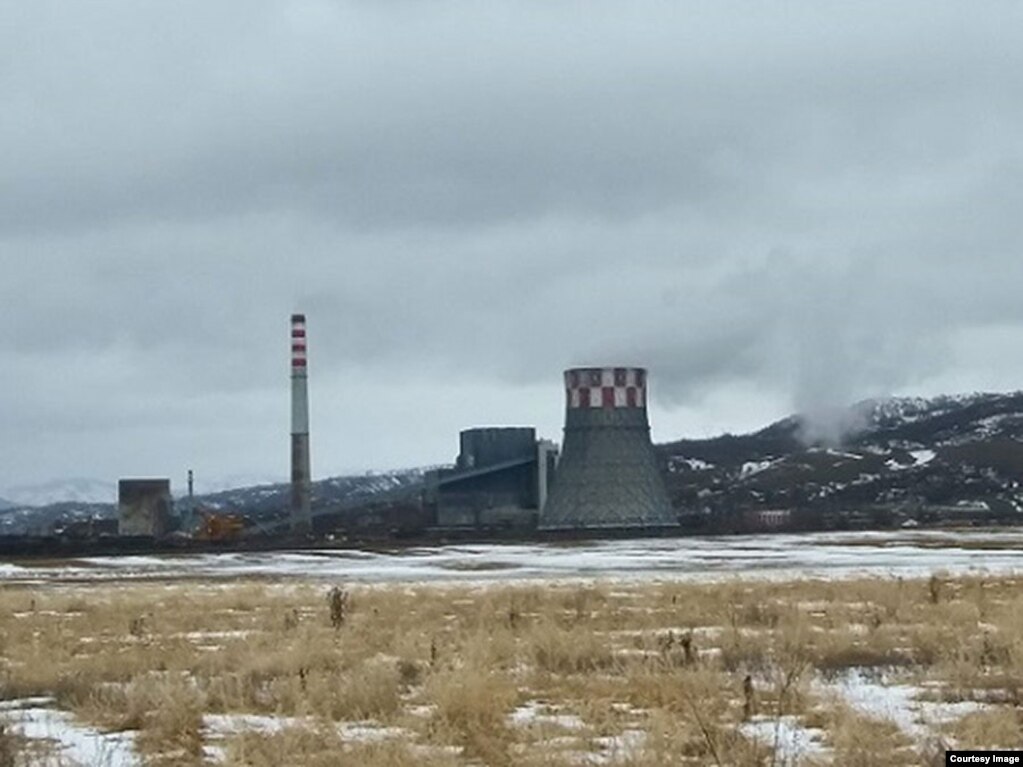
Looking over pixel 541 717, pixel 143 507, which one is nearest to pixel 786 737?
pixel 541 717

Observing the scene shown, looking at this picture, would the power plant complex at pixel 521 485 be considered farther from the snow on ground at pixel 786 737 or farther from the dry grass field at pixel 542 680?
the snow on ground at pixel 786 737

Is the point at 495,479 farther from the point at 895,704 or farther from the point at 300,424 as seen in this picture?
the point at 895,704

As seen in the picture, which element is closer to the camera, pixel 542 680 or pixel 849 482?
pixel 542 680

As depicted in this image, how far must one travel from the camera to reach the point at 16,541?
263 ft

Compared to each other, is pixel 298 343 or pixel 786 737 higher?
A: pixel 298 343

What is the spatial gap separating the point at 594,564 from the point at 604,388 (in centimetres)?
3830

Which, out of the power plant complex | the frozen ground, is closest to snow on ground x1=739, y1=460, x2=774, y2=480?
the power plant complex

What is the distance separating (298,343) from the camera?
88.6 metres

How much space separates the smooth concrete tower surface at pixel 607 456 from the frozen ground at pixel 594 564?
15.6 meters

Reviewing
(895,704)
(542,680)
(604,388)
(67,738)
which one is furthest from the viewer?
(604,388)

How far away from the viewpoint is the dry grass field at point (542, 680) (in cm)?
829

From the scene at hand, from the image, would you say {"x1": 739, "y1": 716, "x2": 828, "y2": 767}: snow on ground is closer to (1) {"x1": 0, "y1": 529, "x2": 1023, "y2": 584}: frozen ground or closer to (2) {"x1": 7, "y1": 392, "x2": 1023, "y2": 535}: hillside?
(1) {"x1": 0, "y1": 529, "x2": 1023, "y2": 584}: frozen ground

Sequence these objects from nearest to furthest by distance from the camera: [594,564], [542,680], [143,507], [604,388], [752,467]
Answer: [542,680] < [594,564] < [604,388] < [143,507] < [752,467]

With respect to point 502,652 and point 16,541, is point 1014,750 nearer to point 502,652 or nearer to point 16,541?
point 502,652
